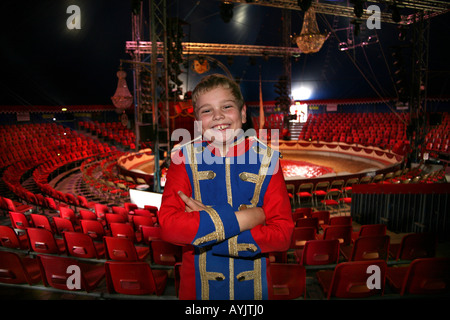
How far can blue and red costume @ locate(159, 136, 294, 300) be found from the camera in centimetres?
141

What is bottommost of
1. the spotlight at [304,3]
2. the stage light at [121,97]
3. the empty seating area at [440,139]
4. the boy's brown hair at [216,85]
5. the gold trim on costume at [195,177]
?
the empty seating area at [440,139]

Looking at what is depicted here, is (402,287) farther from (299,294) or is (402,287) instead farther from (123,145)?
(123,145)

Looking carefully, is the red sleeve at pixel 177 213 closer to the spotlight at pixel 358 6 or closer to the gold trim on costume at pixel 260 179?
the gold trim on costume at pixel 260 179

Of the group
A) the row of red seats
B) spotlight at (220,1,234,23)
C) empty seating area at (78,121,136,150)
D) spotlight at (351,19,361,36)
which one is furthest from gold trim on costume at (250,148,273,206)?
empty seating area at (78,121,136,150)

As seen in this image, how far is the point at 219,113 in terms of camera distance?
4.89 feet

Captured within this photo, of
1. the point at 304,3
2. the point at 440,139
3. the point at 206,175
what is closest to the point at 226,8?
the point at 304,3

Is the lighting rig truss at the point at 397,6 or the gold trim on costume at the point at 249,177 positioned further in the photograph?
the lighting rig truss at the point at 397,6

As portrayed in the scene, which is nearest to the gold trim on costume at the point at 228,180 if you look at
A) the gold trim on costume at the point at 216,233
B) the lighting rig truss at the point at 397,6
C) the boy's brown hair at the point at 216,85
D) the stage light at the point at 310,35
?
the gold trim on costume at the point at 216,233

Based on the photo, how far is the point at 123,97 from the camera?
36.3ft

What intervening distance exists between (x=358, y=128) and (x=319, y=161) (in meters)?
5.74

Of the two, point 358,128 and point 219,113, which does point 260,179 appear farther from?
point 358,128

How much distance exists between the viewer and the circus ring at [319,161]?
→ 12551 millimetres
